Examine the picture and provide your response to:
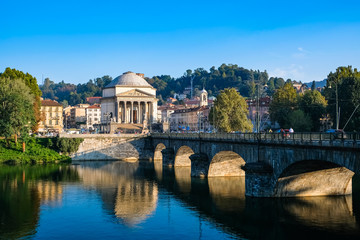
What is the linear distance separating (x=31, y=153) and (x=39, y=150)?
5.79ft

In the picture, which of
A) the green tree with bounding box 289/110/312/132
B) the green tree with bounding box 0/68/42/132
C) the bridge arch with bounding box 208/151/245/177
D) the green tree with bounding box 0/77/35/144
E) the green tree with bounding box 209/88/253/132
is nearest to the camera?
the bridge arch with bounding box 208/151/245/177

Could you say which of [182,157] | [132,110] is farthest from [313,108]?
[132,110]

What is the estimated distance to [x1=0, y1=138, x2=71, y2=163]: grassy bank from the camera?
7278 cm

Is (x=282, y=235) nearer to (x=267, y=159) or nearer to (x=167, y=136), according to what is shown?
(x=267, y=159)

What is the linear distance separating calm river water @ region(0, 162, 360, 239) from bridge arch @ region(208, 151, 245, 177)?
1.87m

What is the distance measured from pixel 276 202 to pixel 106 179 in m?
26.3

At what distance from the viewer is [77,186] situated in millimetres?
49438

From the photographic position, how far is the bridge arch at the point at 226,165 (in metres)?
52.2

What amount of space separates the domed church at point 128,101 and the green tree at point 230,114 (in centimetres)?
2807

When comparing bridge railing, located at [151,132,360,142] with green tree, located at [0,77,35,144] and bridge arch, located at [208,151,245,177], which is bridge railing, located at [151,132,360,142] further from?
green tree, located at [0,77,35,144]

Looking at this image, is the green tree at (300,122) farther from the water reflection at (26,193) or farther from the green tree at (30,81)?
the green tree at (30,81)

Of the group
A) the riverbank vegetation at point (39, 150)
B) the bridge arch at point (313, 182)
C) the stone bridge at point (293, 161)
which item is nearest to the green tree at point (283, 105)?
the riverbank vegetation at point (39, 150)

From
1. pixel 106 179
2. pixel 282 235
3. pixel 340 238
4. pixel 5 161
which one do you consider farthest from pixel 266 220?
pixel 5 161

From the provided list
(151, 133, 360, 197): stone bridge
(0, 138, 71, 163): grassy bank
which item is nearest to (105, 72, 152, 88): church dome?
(0, 138, 71, 163): grassy bank
